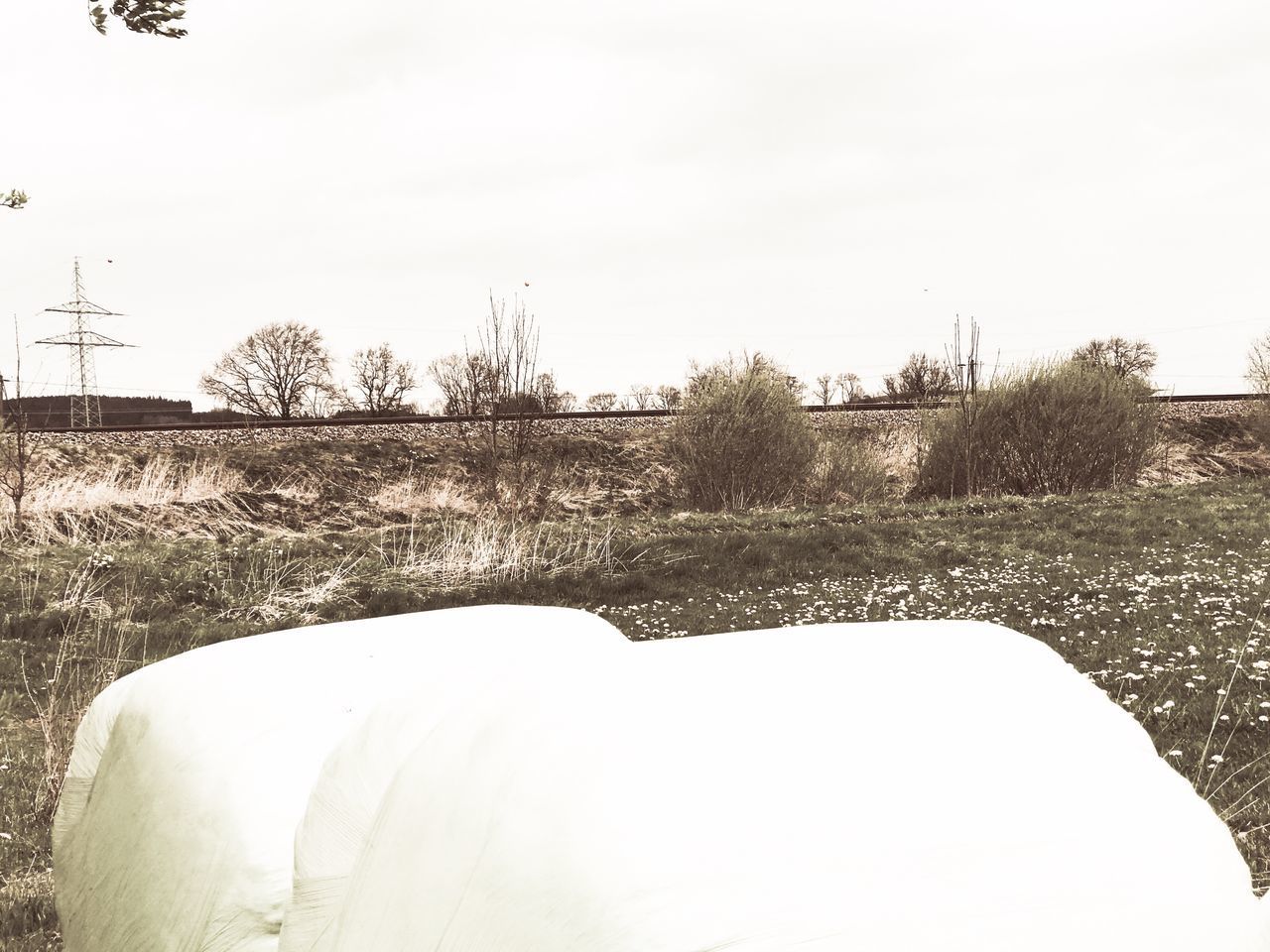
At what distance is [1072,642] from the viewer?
9094mm

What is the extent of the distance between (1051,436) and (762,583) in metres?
13.2

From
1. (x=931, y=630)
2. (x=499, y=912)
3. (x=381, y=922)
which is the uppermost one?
(x=931, y=630)

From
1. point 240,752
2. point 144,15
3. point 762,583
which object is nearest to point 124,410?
point 762,583

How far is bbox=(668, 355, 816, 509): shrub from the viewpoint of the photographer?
2341cm

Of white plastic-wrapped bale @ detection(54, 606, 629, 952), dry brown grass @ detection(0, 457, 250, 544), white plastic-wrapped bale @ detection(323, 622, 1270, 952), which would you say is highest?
white plastic-wrapped bale @ detection(323, 622, 1270, 952)

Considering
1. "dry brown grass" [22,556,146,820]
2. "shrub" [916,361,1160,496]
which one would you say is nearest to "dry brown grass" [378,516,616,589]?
"dry brown grass" [22,556,146,820]

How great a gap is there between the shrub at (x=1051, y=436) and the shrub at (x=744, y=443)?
4.08 meters

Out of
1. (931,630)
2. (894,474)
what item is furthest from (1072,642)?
(894,474)

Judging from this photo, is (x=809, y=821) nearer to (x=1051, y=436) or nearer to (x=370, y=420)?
(x=1051, y=436)

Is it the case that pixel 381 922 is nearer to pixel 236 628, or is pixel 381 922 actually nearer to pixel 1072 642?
pixel 1072 642

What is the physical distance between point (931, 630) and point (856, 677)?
233mm

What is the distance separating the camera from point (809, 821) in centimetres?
96

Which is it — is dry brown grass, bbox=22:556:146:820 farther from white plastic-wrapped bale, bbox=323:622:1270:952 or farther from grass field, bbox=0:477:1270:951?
white plastic-wrapped bale, bbox=323:622:1270:952

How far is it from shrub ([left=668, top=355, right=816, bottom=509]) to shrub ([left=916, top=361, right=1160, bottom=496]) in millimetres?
4079
